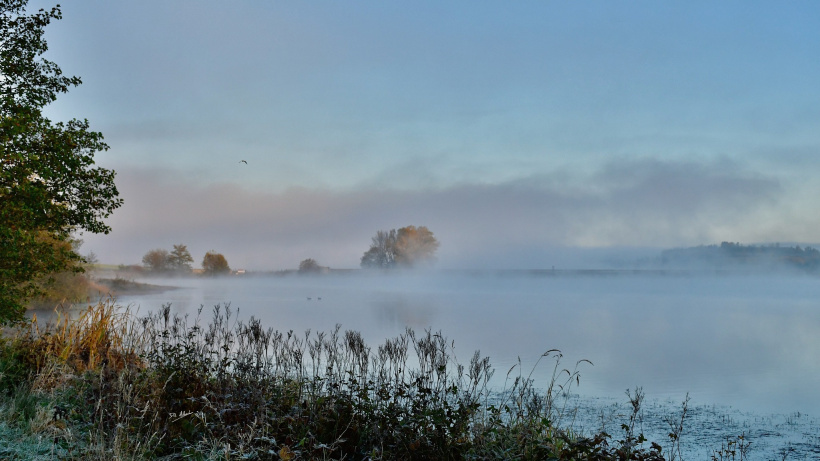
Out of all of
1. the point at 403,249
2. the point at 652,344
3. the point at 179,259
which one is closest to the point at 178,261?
the point at 179,259

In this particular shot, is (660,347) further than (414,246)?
No

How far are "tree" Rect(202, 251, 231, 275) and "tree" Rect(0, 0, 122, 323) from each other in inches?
2685

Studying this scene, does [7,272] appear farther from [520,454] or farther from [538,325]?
[538,325]

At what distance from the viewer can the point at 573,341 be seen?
22375 mm

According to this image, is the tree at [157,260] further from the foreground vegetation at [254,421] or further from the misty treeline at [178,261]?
the foreground vegetation at [254,421]

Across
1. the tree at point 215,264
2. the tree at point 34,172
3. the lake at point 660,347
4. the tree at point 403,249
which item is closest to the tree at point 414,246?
the tree at point 403,249

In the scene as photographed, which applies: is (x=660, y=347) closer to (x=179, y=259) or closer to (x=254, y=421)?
(x=254, y=421)

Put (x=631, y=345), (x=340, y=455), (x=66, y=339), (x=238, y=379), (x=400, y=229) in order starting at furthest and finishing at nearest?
(x=400, y=229), (x=631, y=345), (x=66, y=339), (x=238, y=379), (x=340, y=455)

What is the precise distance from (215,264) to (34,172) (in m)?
74.3

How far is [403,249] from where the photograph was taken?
241ft

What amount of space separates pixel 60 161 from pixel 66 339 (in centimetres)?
299

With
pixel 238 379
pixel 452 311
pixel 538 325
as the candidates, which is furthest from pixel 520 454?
pixel 452 311

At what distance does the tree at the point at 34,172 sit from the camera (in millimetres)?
8812

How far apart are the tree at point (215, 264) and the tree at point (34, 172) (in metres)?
68.2
